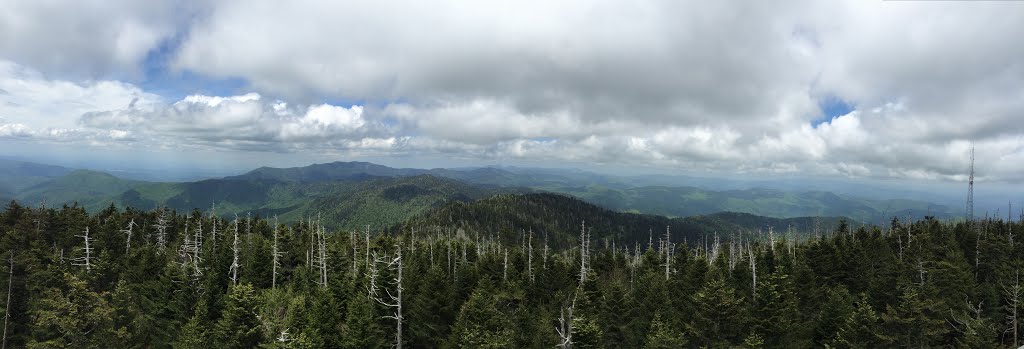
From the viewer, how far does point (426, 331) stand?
150ft

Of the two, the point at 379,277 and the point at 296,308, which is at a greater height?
the point at 379,277

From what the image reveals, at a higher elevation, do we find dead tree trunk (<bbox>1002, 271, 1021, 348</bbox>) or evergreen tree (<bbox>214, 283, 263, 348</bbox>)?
evergreen tree (<bbox>214, 283, 263, 348</bbox>)

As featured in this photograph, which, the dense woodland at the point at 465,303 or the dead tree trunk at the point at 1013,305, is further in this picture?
the dead tree trunk at the point at 1013,305

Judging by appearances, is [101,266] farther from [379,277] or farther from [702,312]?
[702,312]

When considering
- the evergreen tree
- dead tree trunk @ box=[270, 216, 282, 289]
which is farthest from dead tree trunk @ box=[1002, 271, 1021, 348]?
dead tree trunk @ box=[270, 216, 282, 289]

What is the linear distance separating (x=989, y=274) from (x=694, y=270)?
4844cm

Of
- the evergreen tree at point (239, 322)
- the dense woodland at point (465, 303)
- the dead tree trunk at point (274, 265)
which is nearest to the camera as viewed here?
the evergreen tree at point (239, 322)

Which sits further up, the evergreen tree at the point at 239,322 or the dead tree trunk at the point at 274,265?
the evergreen tree at the point at 239,322

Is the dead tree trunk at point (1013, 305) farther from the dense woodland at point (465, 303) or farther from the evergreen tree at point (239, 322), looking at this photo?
the evergreen tree at point (239, 322)

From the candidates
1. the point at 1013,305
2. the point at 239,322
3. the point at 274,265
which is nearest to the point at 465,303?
the point at 239,322

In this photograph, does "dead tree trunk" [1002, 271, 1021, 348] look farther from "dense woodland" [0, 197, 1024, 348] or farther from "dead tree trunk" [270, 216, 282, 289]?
"dead tree trunk" [270, 216, 282, 289]

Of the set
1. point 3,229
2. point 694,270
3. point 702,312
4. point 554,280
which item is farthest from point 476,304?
point 3,229

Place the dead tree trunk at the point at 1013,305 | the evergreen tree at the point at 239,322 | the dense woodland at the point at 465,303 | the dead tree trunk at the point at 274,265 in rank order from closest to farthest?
the evergreen tree at the point at 239,322
the dense woodland at the point at 465,303
the dead tree trunk at the point at 1013,305
the dead tree trunk at the point at 274,265

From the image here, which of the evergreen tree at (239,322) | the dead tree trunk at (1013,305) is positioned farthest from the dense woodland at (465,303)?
the dead tree trunk at (1013,305)
